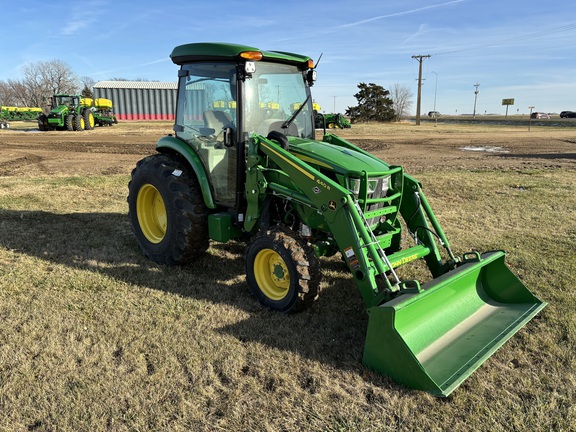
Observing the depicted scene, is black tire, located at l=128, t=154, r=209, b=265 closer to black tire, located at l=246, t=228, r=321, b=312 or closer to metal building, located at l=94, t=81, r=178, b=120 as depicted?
black tire, located at l=246, t=228, r=321, b=312

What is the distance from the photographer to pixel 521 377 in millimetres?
3303

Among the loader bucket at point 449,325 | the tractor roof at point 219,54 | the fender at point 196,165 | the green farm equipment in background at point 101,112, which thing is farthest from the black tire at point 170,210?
the green farm equipment in background at point 101,112

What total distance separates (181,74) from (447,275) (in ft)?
12.1

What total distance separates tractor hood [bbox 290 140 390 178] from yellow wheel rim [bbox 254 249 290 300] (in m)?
1.02

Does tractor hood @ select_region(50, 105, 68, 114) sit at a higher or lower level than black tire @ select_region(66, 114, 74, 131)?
higher

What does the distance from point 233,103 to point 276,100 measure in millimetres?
541

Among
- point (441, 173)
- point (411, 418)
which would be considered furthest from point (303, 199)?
point (441, 173)

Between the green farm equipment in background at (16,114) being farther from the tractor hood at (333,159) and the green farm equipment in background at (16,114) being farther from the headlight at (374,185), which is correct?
the headlight at (374,185)

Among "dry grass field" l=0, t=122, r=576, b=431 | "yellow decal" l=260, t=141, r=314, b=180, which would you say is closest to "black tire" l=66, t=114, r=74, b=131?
"dry grass field" l=0, t=122, r=576, b=431

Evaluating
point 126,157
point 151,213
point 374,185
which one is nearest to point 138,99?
point 126,157

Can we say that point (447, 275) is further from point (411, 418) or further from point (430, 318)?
point (411, 418)

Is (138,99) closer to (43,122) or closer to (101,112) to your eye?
(101,112)

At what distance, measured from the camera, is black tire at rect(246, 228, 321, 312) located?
13.0 feet

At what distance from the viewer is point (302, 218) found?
4.46 metres
